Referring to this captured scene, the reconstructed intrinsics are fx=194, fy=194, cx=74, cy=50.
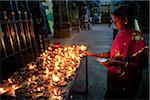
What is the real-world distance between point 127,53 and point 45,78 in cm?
130

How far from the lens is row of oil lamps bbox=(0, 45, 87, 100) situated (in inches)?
101

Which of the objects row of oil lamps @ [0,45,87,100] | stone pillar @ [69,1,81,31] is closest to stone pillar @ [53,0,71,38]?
stone pillar @ [69,1,81,31]

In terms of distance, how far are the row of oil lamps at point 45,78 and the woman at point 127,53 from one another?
0.75 metres

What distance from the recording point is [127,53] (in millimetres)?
2635

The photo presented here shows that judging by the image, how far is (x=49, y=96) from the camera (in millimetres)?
2459

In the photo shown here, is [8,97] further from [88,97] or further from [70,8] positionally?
[70,8]

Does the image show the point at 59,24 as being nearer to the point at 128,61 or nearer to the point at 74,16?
the point at 74,16

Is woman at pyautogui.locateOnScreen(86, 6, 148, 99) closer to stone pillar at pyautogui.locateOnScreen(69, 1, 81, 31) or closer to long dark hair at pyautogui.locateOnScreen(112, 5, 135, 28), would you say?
long dark hair at pyautogui.locateOnScreen(112, 5, 135, 28)

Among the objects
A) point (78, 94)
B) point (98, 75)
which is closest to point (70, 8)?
point (98, 75)

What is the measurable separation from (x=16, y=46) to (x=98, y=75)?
10.6 ft

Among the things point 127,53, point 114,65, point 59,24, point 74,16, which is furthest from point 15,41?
point 74,16

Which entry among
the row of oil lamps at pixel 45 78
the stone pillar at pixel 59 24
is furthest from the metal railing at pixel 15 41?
the stone pillar at pixel 59 24

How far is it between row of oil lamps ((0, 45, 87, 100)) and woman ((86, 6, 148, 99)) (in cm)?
75

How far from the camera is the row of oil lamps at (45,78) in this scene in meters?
2.55
